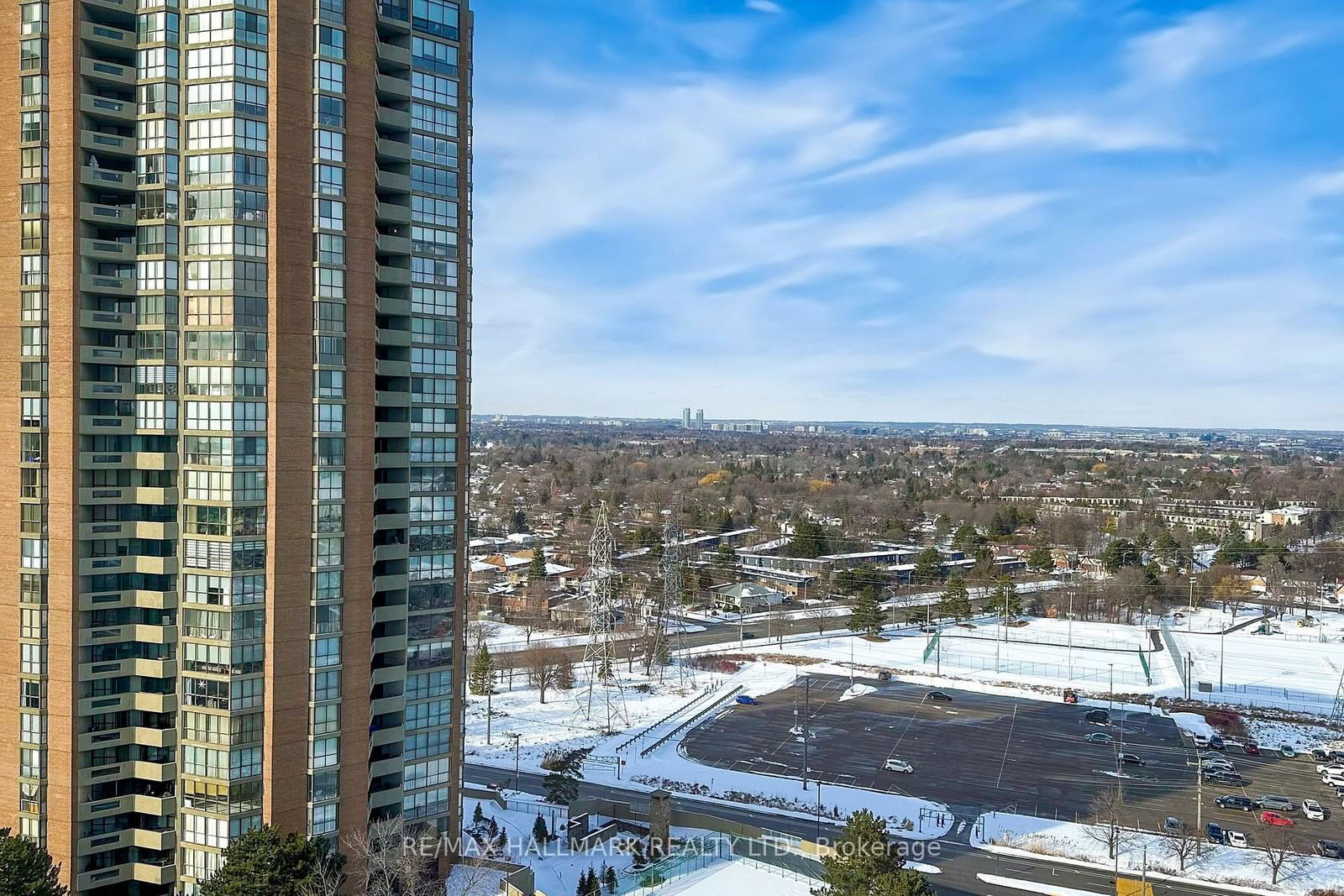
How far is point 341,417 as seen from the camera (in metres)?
27.1

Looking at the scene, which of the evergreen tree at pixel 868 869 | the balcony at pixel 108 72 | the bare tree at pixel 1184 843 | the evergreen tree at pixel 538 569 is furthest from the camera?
the evergreen tree at pixel 538 569

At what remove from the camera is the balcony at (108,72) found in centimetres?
2597

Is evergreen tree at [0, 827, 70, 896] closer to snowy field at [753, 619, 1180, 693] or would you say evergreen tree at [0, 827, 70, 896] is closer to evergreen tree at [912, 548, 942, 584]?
snowy field at [753, 619, 1180, 693]

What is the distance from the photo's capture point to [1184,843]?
3253 centimetres

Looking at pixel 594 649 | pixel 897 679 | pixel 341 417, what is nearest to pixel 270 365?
pixel 341 417

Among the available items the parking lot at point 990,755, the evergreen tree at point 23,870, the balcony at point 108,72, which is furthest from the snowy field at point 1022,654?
the balcony at point 108,72

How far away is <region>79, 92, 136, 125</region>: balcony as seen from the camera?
26.1 m

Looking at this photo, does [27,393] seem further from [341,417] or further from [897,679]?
[897,679]

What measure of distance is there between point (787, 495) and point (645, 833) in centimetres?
10195

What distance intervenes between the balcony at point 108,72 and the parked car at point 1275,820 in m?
44.3

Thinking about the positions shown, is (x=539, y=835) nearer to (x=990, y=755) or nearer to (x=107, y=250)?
(x=990, y=755)

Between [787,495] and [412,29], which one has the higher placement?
[412,29]

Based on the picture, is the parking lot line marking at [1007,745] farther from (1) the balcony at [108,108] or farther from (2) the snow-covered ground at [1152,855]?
(1) the balcony at [108,108]

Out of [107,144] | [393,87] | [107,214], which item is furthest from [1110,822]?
[107,144]
